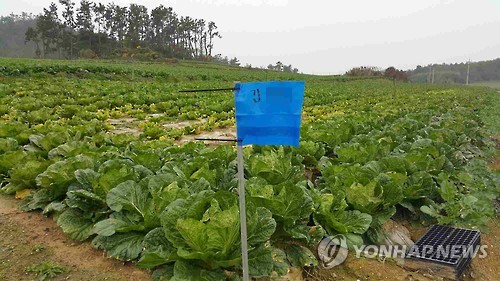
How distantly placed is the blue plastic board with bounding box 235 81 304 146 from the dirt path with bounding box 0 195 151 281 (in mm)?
1218

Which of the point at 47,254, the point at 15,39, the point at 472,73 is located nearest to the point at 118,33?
the point at 15,39

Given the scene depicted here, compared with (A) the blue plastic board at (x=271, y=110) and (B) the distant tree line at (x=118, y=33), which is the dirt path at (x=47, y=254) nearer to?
(A) the blue plastic board at (x=271, y=110)

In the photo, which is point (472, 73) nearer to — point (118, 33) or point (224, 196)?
point (118, 33)

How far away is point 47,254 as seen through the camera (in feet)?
8.84

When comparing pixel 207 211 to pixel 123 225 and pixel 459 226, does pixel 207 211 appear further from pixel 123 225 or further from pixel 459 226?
pixel 459 226

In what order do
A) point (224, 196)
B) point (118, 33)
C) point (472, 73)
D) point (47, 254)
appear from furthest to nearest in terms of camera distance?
1. point (472, 73)
2. point (118, 33)
3. point (47, 254)
4. point (224, 196)

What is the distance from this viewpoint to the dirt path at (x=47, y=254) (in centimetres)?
246

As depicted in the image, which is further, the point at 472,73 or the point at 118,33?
the point at 472,73

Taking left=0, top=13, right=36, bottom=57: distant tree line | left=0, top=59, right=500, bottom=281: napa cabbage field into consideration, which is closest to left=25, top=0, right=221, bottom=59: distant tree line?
left=0, top=13, right=36, bottom=57: distant tree line

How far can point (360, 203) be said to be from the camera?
3.32 metres

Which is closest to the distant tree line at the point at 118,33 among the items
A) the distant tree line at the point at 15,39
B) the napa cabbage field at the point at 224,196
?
the distant tree line at the point at 15,39

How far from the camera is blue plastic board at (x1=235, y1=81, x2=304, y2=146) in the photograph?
191cm

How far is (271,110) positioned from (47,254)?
6.28 feet

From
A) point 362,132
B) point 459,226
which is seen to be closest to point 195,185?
point 459,226
